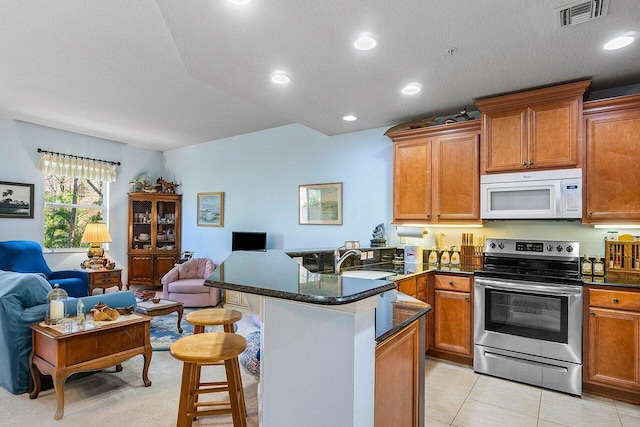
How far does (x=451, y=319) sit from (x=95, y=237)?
5.32m

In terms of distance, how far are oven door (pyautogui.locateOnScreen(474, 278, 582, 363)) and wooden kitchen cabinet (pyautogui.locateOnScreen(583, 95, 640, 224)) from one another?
72 centimetres

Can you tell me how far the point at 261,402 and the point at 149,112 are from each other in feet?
14.7

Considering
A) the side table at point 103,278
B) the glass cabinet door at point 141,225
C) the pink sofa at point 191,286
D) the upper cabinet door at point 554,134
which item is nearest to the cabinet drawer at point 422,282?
the upper cabinet door at point 554,134

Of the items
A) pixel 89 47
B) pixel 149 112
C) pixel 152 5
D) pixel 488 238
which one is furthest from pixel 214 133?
pixel 488 238

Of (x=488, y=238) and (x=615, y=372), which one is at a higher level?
(x=488, y=238)

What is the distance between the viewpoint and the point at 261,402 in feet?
4.57

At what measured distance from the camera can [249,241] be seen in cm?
547

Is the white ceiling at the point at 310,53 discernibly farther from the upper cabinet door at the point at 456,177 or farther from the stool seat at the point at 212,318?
the stool seat at the point at 212,318

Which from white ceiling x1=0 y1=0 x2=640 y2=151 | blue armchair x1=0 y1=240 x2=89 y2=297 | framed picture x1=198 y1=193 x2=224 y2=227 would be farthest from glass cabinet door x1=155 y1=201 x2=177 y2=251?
white ceiling x1=0 y1=0 x2=640 y2=151

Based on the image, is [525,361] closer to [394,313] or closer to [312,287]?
[394,313]

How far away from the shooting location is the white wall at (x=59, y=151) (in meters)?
5.20

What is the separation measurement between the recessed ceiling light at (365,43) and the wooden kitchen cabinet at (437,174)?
1511 mm

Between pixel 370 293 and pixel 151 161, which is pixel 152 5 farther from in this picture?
pixel 151 161

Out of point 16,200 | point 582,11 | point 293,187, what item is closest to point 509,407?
point 582,11
